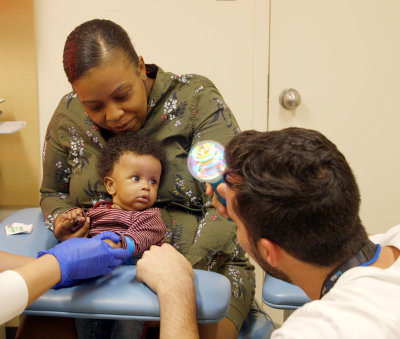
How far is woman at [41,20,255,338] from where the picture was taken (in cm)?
134

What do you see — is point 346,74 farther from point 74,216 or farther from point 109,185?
point 74,216

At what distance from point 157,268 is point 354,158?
1592mm

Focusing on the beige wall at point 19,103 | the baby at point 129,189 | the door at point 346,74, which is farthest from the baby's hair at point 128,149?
the door at point 346,74

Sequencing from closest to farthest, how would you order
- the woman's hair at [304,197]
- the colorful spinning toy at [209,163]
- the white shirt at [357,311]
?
the white shirt at [357,311]
the woman's hair at [304,197]
the colorful spinning toy at [209,163]

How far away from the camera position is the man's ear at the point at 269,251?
0.90 meters

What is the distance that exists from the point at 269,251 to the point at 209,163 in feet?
1.17

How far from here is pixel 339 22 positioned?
2.12 m

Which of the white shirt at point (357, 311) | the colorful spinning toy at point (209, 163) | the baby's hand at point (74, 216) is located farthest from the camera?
the baby's hand at point (74, 216)

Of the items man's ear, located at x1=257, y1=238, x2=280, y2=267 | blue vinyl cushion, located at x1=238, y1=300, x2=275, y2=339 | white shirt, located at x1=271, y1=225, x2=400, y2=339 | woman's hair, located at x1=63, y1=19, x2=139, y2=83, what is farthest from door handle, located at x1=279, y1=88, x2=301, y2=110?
white shirt, located at x1=271, y1=225, x2=400, y2=339

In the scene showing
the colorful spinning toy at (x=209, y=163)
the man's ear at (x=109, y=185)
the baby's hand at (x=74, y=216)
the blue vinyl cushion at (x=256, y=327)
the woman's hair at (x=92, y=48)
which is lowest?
the blue vinyl cushion at (x=256, y=327)

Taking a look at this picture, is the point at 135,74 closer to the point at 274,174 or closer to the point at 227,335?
the point at 274,174

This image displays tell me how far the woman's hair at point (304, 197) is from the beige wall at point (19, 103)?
154cm

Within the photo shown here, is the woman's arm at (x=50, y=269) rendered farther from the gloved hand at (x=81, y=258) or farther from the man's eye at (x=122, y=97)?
the man's eye at (x=122, y=97)

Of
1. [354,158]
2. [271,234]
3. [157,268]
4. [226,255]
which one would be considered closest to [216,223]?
[226,255]
